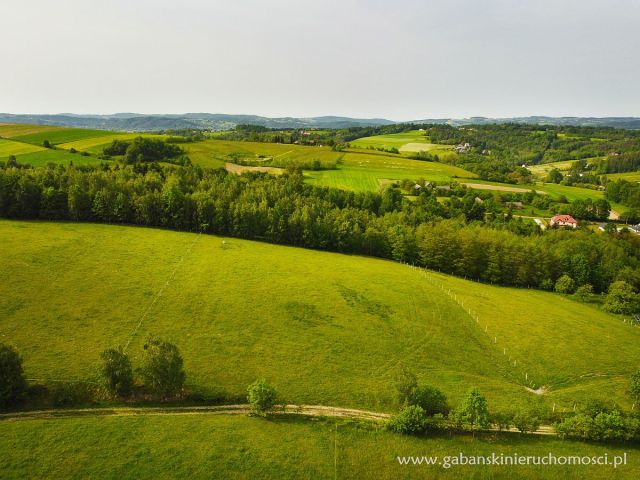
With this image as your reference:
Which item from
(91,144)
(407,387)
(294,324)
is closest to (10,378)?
(294,324)

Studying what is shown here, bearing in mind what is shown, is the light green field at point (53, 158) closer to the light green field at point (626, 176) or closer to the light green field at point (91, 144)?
the light green field at point (91, 144)

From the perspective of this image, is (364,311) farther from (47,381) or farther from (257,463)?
(47,381)

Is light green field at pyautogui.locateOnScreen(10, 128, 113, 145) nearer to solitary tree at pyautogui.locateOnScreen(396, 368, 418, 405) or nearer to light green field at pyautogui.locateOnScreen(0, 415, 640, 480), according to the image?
light green field at pyautogui.locateOnScreen(0, 415, 640, 480)

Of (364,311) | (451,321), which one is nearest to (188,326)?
(364,311)

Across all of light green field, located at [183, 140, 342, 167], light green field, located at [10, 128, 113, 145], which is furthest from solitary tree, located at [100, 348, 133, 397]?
light green field, located at [10, 128, 113, 145]

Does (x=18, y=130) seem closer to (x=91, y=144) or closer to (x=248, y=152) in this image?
(x=91, y=144)

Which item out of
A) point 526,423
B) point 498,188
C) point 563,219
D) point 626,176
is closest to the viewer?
point 526,423

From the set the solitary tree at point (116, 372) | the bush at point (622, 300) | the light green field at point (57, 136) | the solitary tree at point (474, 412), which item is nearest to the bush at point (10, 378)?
the solitary tree at point (116, 372)
